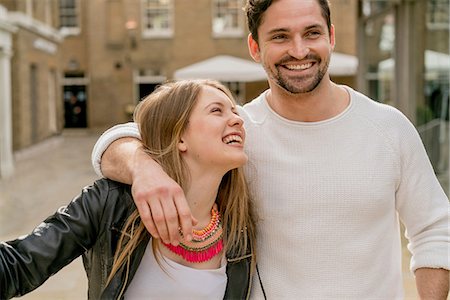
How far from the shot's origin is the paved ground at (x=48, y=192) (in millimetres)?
6027

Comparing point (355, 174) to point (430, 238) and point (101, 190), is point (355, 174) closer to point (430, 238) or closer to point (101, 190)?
point (430, 238)

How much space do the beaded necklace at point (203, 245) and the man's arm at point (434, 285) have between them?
61 cm

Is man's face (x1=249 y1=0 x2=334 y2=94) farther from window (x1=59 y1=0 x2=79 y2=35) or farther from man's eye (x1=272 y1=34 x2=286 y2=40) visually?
window (x1=59 y1=0 x2=79 y2=35)

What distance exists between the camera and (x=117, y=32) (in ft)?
93.9

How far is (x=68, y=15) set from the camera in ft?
101

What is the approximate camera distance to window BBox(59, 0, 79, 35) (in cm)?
3061

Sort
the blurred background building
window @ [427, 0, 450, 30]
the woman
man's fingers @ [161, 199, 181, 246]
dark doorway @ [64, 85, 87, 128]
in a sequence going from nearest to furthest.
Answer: man's fingers @ [161, 199, 181, 246] → the woman → window @ [427, 0, 450, 30] → the blurred background building → dark doorway @ [64, 85, 87, 128]

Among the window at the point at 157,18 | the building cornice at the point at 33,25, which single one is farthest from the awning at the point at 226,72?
the window at the point at 157,18

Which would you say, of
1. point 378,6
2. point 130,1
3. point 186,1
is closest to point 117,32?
point 130,1

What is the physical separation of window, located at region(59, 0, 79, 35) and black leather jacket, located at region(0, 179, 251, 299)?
29.8 metres

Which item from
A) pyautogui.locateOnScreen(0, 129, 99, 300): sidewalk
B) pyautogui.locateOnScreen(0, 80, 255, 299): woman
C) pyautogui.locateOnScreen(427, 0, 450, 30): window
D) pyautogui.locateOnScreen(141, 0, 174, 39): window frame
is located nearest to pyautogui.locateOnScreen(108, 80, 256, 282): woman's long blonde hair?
pyautogui.locateOnScreen(0, 80, 255, 299): woman

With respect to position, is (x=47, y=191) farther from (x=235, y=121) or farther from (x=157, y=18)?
(x=157, y=18)

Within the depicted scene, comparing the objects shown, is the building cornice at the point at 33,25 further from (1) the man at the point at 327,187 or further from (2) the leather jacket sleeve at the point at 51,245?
(2) the leather jacket sleeve at the point at 51,245

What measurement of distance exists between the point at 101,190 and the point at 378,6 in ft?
41.1
